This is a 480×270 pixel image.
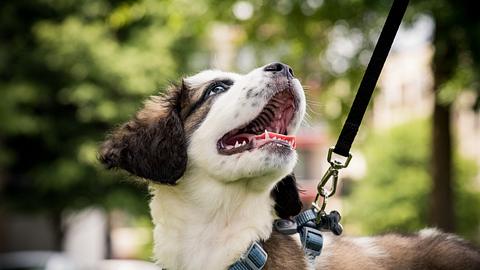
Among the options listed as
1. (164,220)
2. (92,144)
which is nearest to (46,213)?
(92,144)

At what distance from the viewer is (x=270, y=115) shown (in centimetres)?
432

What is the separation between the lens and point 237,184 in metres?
4.25

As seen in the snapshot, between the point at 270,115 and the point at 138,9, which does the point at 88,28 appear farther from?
the point at 270,115

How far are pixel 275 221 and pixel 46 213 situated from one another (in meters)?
24.8

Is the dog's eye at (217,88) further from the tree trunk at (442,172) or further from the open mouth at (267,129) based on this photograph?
the tree trunk at (442,172)

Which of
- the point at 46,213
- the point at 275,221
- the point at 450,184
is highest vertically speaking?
the point at 46,213

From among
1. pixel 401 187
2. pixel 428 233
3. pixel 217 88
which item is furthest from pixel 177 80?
pixel 401 187

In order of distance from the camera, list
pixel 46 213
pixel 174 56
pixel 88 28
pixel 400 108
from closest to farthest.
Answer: pixel 88 28
pixel 174 56
pixel 46 213
pixel 400 108

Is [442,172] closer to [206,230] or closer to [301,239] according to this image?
[301,239]

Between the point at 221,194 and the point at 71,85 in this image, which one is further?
the point at 71,85

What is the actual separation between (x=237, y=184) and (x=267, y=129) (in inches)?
13.5

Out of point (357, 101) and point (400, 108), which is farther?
point (400, 108)

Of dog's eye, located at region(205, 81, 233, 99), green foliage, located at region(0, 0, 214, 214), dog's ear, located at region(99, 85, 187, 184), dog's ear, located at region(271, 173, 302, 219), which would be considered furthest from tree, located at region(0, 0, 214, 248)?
dog's ear, located at region(271, 173, 302, 219)

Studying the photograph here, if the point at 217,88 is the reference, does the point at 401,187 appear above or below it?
above
